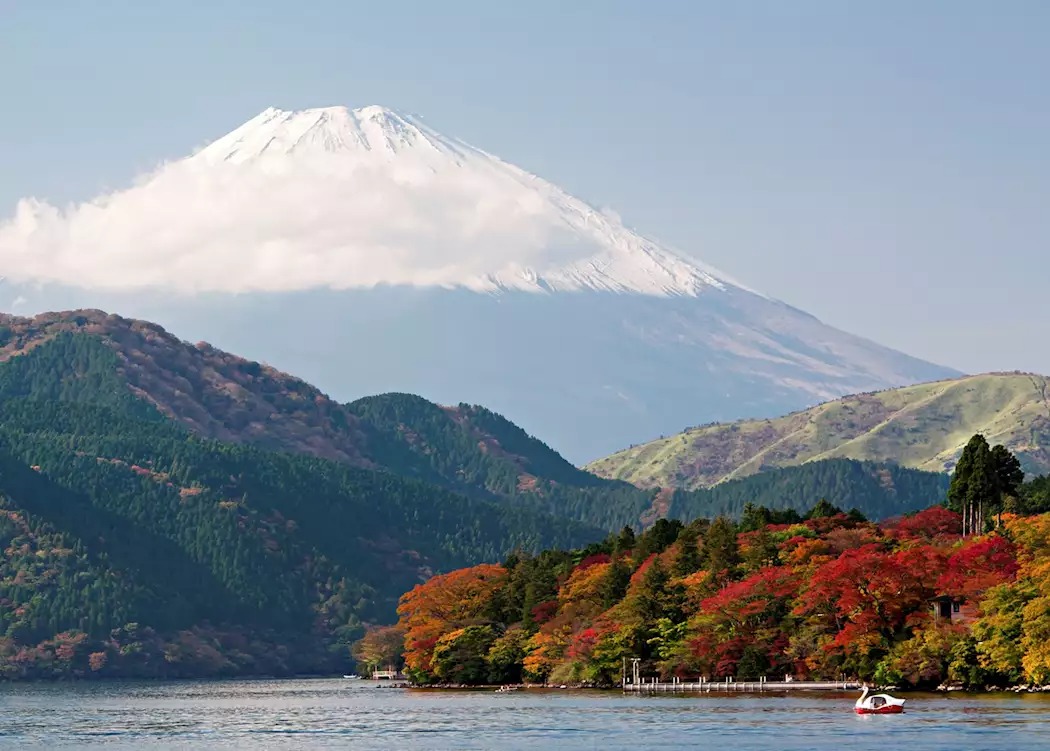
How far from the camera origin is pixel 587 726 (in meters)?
142

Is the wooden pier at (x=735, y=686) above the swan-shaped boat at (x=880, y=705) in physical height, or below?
above

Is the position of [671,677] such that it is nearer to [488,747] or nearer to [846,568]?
[846,568]

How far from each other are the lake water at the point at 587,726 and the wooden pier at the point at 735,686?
3868 millimetres

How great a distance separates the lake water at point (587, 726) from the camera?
124 meters

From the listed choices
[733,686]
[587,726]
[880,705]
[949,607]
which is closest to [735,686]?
[733,686]

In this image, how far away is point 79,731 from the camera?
15738 centimetres

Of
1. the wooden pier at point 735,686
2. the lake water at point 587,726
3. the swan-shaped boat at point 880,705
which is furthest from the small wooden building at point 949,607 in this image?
the swan-shaped boat at point 880,705

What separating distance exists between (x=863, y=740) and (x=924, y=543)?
253 ft

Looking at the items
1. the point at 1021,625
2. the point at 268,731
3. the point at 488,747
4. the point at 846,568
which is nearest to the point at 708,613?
the point at 846,568

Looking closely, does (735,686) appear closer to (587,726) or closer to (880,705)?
(880,705)

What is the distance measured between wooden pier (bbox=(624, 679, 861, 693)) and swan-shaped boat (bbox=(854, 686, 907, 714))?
86.4 feet

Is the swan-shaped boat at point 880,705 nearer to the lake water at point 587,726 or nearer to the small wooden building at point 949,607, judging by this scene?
the lake water at point 587,726

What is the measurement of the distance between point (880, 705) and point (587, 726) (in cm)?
2070

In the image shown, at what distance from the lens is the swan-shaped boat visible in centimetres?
14300
